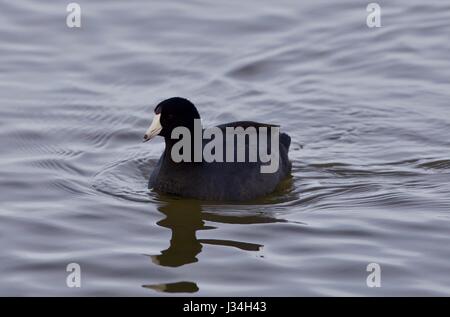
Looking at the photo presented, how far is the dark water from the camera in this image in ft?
30.6

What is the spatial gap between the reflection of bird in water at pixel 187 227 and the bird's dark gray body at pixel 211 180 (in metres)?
0.13

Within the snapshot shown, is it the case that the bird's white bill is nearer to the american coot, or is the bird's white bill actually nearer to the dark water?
the american coot

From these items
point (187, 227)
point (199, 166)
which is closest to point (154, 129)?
point (199, 166)

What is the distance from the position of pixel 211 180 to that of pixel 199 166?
18 centimetres

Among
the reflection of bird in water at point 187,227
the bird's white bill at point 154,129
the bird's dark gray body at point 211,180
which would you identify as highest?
the bird's white bill at point 154,129

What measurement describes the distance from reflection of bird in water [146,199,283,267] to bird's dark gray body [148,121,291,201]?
0.13 metres

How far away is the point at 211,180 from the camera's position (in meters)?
10.9

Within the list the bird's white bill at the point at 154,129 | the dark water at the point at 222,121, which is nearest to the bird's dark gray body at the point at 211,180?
the dark water at the point at 222,121

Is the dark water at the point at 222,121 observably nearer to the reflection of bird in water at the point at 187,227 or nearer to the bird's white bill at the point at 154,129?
the reflection of bird in water at the point at 187,227

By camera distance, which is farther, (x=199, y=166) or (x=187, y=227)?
(x=199, y=166)

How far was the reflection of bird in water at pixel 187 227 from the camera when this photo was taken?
9641mm

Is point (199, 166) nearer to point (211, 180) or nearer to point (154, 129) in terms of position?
point (211, 180)
